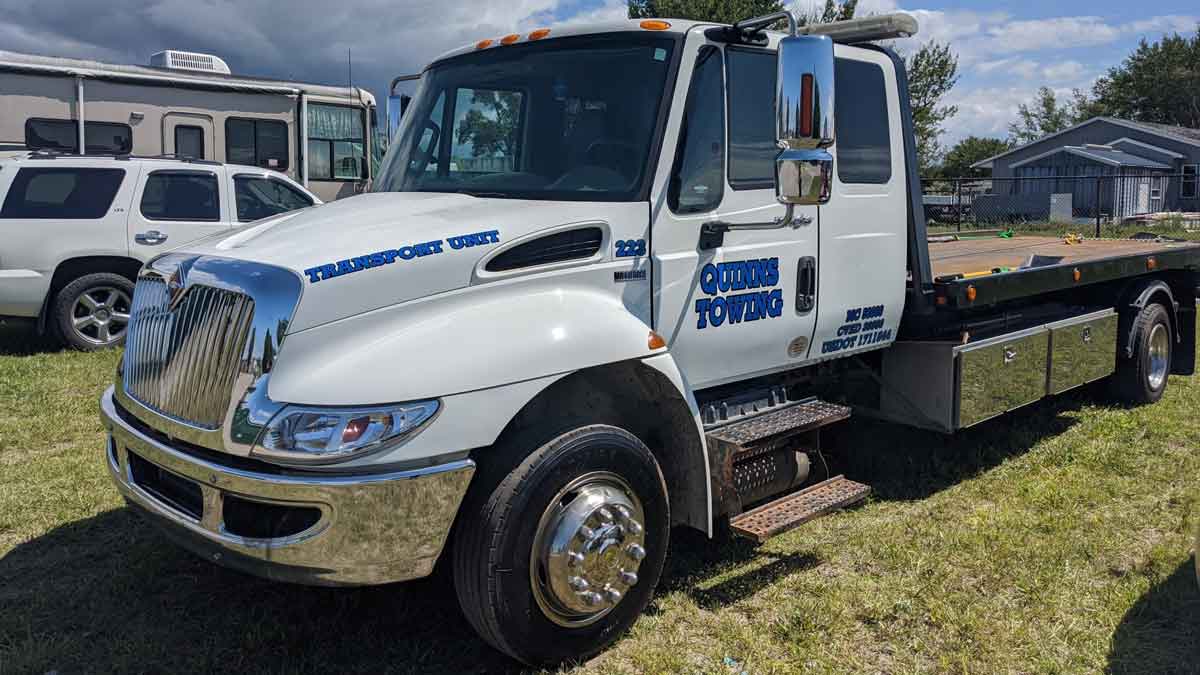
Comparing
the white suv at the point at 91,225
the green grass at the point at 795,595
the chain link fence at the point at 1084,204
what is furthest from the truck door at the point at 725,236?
the chain link fence at the point at 1084,204

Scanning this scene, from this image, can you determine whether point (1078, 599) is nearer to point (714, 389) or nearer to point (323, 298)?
point (714, 389)

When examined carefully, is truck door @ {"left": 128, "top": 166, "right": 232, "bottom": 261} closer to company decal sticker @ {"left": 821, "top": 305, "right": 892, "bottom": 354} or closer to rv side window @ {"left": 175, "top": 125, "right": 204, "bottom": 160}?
rv side window @ {"left": 175, "top": 125, "right": 204, "bottom": 160}

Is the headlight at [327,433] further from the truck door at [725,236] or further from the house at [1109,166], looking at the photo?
the house at [1109,166]

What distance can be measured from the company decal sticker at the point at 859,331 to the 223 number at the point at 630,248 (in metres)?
1.34

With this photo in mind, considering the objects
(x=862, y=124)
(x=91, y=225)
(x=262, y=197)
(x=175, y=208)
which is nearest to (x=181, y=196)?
(x=175, y=208)

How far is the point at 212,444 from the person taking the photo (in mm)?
3250

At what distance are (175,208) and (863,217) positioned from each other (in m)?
7.85

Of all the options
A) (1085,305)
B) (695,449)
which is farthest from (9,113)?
(1085,305)

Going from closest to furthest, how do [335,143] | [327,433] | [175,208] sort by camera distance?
[327,433] → [175,208] → [335,143]

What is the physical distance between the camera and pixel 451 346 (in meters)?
3.28

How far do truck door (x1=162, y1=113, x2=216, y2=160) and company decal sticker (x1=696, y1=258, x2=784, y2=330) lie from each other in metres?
10.1

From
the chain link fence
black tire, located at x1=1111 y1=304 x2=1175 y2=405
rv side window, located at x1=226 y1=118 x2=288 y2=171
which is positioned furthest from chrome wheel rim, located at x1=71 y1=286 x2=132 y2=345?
the chain link fence

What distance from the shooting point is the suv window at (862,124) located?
483cm

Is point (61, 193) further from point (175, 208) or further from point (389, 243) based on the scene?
point (389, 243)
